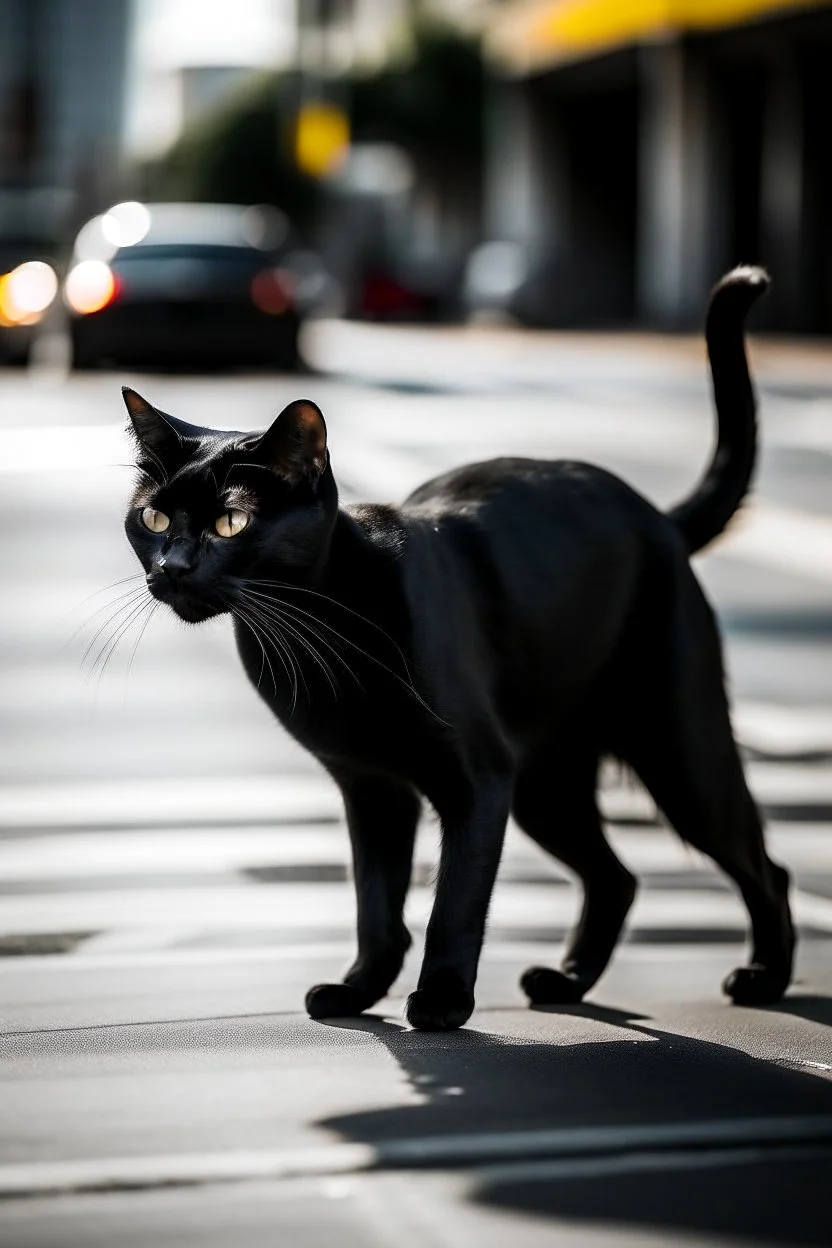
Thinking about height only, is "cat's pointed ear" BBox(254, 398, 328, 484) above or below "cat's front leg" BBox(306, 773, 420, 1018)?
above

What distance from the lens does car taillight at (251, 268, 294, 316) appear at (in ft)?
86.0

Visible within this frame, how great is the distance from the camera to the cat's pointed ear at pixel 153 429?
4.42 m

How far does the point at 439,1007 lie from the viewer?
14.7 feet

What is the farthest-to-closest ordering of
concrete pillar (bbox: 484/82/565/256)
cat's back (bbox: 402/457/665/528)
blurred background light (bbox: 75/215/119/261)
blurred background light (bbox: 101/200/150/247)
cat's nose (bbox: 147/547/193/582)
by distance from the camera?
concrete pillar (bbox: 484/82/565/256), blurred background light (bbox: 101/200/150/247), blurred background light (bbox: 75/215/119/261), cat's back (bbox: 402/457/665/528), cat's nose (bbox: 147/547/193/582)

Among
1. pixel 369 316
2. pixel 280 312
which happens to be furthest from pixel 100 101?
pixel 280 312

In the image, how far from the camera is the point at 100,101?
14062cm

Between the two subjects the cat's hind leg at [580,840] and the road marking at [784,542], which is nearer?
the cat's hind leg at [580,840]

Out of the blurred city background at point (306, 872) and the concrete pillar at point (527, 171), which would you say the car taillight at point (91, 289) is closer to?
the blurred city background at point (306, 872)

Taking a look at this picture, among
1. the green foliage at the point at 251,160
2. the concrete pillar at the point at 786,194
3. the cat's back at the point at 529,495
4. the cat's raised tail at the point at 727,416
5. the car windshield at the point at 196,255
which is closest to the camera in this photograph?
the cat's back at the point at 529,495

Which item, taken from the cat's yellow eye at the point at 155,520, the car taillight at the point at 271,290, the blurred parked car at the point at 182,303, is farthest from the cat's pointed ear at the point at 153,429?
the car taillight at the point at 271,290

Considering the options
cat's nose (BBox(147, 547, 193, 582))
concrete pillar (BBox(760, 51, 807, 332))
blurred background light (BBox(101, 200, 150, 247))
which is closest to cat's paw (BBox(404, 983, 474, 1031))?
cat's nose (BBox(147, 547, 193, 582))

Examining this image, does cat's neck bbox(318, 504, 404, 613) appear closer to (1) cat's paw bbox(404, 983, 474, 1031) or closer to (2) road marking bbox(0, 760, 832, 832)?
(1) cat's paw bbox(404, 983, 474, 1031)

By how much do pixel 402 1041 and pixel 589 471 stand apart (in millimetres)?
1327

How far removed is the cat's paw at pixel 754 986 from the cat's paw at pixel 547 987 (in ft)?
1.03
